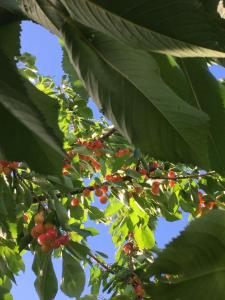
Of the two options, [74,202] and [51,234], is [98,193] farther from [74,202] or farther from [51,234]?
[51,234]

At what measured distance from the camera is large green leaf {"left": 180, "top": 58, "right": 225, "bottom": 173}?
616 mm

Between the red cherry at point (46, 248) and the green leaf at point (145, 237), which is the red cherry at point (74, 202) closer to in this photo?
the green leaf at point (145, 237)

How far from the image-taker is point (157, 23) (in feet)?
1.37

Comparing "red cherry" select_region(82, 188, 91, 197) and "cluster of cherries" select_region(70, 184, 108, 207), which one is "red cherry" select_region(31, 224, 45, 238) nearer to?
"cluster of cherries" select_region(70, 184, 108, 207)

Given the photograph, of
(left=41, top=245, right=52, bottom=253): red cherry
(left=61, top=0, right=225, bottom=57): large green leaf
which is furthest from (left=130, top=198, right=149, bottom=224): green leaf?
(left=61, top=0, right=225, bottom=57): large green leaf

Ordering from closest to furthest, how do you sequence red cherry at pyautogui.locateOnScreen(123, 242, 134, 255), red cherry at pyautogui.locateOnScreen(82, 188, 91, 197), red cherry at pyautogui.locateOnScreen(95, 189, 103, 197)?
red cherry at pyautogui.locateOnScreen(82, 188, 91, 197), red cherry at pyautogui.locateOnScreen(95, 189, 103, 197), red cherry at pyautogui.locateOnScreen(123, 242, 134, 255)

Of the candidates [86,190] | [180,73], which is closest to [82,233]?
[86,190]

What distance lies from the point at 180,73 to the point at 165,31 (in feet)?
0.61

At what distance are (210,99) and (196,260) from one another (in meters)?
0.35

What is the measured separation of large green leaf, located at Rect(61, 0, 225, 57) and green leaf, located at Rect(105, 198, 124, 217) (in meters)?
3.21

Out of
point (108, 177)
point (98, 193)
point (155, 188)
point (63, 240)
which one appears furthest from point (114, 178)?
point (63, 240)

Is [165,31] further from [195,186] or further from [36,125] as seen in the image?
[195,186]

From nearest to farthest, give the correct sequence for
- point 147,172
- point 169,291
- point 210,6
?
1. point 169,291
2. point 210,6
3. point 147,172

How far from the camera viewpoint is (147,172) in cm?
335
